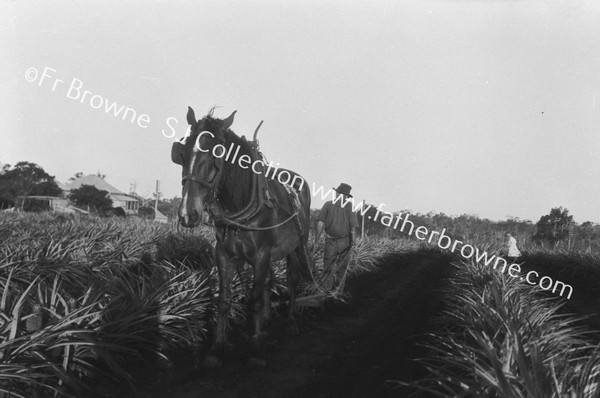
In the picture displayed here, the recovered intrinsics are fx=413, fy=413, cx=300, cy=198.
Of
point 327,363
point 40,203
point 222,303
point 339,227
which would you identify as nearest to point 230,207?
point 222,303

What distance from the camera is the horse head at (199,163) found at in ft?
9.99

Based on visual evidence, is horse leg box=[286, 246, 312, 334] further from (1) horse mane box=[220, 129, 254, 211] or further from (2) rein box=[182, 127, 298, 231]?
(1) horse mane box=[220, 129, 254, 211]

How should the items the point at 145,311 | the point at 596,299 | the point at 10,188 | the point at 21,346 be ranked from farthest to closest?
the point at 10,188
the point at 596,299
the point at 145,311
the point at 21,346

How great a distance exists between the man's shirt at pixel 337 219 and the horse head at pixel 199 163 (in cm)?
357

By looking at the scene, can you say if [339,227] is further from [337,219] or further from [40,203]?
[40,203]

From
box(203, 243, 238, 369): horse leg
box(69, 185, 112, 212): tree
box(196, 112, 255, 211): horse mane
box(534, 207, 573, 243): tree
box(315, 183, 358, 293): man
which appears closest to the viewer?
box(196, 112, 255, 211): horse mane

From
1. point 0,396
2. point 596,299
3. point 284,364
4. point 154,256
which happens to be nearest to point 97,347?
point 0,396

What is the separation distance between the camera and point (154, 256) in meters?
7.48

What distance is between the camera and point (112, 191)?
7856 centimetres

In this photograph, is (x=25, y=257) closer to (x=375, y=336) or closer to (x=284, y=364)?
(x=284, y=364)

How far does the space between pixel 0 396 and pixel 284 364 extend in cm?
221

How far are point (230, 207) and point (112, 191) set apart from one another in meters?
82.8

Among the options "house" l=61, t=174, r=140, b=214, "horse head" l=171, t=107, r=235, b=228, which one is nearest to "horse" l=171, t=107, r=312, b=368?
"horse head" l=171, t=107, r=235, b=228

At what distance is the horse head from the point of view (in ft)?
9.99
